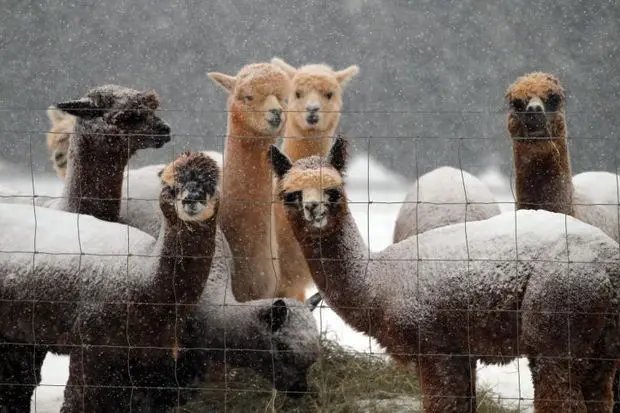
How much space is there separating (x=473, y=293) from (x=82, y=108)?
2329 millimetres

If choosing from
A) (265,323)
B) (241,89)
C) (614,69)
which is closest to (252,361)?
(265,323)

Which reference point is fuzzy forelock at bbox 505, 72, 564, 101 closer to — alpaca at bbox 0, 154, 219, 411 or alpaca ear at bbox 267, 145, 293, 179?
alpaca ear at bbox 267, 145, 293, 179

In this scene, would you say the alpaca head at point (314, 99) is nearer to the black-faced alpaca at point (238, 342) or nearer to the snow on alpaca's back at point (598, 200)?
the black-faced alpaca at point (238, 342)

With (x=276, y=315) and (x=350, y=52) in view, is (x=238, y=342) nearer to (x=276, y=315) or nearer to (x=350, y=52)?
(x=276, y=315)

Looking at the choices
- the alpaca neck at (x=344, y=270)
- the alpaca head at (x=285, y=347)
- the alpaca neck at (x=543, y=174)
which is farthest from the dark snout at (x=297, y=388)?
the alpaca neck at (x=543, y=174)

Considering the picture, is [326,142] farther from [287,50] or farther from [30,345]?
[287,50]

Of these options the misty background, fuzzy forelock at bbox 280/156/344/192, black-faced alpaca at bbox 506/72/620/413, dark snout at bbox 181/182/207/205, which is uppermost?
the misty background

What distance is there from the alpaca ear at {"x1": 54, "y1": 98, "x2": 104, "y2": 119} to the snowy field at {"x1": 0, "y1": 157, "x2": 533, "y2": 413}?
1.94 feet

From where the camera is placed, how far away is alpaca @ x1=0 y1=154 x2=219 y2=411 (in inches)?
181

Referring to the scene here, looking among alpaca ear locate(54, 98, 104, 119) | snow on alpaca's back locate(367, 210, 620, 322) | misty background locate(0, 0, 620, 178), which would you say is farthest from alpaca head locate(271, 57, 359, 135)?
misty background locate(0, 0, 620, 178)

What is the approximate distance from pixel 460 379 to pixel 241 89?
8.00ft

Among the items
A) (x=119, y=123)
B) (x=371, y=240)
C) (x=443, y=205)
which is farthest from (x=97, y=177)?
(x=371, y=240)

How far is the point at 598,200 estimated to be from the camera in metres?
6.16

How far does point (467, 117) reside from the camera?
13.4 m
